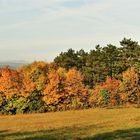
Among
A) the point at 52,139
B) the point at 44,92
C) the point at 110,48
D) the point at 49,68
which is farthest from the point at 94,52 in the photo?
the point at 52,139

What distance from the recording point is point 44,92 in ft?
330

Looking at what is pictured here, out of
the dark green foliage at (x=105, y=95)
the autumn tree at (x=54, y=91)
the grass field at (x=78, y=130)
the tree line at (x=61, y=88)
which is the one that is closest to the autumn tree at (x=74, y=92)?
the tree line at (x=61, y=88)

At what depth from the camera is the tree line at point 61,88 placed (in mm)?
99438

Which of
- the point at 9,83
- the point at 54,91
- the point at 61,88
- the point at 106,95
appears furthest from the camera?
the point at 106,95

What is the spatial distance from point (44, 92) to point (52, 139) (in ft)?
233

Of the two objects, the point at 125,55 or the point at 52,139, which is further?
the point at 125,55

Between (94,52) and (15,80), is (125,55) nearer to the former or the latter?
(94,52)

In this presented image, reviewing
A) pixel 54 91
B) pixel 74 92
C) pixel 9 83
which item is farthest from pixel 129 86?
pixel 9 83

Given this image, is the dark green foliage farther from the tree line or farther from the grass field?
the grass field

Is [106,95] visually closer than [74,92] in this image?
No

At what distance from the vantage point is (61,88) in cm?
10288

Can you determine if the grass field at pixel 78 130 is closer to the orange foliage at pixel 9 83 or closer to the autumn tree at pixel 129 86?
the orange foliage at pixel 9 83

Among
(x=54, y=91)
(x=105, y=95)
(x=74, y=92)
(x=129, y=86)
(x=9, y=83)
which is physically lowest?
(x=105, y=95)

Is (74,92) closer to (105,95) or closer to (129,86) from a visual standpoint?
(105,95)
